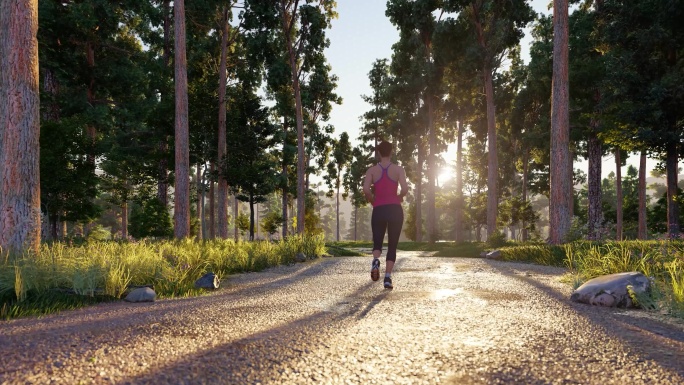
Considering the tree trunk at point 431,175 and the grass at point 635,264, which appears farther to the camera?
the tree trunk at point 431,175

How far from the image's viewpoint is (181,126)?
15719 mm

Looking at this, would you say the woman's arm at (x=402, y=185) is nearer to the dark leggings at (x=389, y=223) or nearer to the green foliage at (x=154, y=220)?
the dark leggings at (x=389, y=223)

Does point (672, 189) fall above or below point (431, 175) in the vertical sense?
below

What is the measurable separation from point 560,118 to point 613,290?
36.1ft

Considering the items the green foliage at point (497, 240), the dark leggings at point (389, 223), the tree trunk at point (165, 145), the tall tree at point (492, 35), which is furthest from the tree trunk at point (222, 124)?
the dark leggings at point (389, 223)

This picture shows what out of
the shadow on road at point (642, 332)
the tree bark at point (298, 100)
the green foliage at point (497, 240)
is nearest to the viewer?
the shadow on road at point (642, 332)

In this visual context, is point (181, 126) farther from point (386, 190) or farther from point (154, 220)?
point (154, 220)

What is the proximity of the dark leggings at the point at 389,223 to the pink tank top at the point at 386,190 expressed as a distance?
0.27 feet

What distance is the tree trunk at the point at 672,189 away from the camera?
64.4ft

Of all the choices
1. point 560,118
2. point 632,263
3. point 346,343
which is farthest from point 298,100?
point 346,343

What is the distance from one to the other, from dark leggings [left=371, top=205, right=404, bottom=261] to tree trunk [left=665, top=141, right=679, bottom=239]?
18034mm

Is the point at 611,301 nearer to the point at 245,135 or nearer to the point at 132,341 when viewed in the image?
the point at 132,341

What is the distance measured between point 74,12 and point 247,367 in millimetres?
23226

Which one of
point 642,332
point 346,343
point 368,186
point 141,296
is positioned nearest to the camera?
point 346,343
